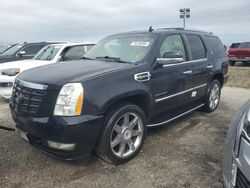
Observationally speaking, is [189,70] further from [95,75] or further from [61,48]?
[61,48]

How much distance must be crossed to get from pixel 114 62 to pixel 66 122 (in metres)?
1.40

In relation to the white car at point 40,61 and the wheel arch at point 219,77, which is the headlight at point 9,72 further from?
the wheel arch at point 219,77

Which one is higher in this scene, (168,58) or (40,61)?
(168,58)

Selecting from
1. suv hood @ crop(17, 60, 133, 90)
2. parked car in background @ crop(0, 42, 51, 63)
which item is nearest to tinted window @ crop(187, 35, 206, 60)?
suv hood @ crop(17, 60, 133, 90)

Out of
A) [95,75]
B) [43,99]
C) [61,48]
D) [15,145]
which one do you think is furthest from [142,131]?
[61,48]

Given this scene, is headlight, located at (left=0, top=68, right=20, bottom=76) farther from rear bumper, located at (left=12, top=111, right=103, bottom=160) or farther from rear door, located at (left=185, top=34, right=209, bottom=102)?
rear door, located at (left=185, top=34, right=209, bottom=102)

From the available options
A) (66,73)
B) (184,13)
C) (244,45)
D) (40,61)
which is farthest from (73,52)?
(244,45)

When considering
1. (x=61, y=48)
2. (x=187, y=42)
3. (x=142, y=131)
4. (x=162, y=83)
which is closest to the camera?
(x=142, y=131)

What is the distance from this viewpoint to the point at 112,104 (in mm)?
3301

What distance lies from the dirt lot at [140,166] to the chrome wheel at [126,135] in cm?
18

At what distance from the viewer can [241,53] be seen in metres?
17.6

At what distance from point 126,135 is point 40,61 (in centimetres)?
495

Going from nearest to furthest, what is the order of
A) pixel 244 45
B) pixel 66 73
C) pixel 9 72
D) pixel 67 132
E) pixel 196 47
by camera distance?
pixel 67 132 < pixel 66 73 < pixel 196 47 < pixel 9 72 < pixel 244 45

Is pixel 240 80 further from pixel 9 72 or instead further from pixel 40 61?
pixel 9 72
